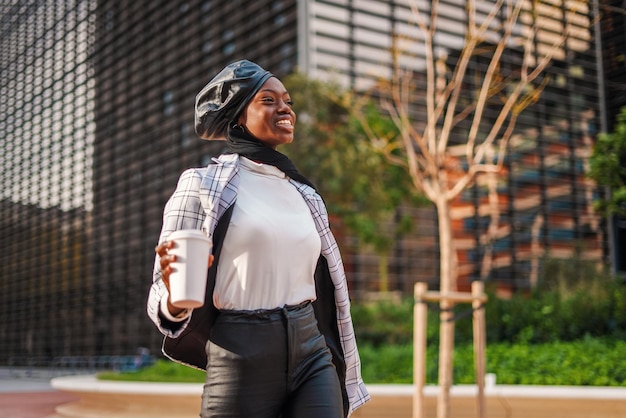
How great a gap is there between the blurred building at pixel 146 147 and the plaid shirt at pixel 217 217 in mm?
19676

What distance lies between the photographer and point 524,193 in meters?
32.4

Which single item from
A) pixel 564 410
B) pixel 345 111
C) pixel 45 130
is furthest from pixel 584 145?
pixel 45 130

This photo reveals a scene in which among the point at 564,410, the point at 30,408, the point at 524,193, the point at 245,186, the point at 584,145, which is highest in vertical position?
the point at 584,145

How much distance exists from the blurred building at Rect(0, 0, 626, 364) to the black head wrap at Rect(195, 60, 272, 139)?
19.6m

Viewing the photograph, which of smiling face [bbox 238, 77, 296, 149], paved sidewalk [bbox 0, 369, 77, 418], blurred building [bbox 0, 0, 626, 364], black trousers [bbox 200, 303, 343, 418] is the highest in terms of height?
blurred building [bbox 0, 0, 626, 364]

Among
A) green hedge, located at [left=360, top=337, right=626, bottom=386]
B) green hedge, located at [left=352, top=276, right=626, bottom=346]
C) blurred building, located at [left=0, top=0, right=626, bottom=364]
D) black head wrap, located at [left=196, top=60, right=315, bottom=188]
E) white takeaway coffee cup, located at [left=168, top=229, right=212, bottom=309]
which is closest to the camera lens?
white takeaway coffee cup, located at [left=168, top=229, right=212, bottom=309]

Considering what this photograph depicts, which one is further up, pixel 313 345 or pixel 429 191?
pixel 429 191

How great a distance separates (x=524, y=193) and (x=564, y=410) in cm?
2612

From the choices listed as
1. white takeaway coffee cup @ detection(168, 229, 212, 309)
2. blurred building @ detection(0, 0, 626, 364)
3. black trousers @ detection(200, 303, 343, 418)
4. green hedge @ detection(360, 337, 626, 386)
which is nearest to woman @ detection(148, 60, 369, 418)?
black trousers @ detection(200, 303, 343, 418)

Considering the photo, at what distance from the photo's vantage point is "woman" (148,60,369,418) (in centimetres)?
216

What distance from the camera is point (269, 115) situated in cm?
246

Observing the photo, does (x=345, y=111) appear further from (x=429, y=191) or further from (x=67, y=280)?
(x=67, y=280)

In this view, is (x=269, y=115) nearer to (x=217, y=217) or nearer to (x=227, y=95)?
(x=227, y=95)

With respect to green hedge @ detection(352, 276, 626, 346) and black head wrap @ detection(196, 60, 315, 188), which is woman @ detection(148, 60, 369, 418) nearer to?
black head wrap @ detection(196, 60, 315, 188)
